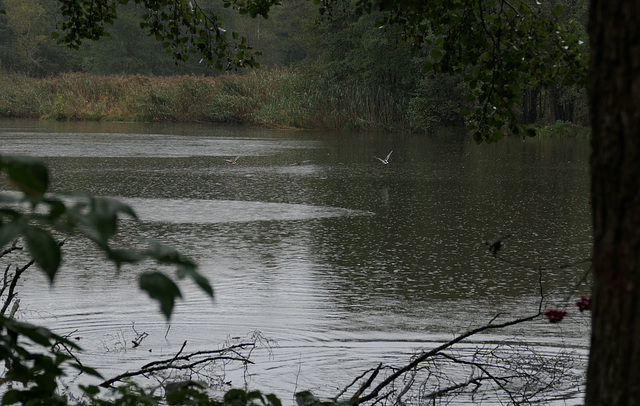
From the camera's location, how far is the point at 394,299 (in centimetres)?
649

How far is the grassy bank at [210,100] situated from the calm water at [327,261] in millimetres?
14682

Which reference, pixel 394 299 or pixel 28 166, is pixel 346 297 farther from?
pixel 28 166

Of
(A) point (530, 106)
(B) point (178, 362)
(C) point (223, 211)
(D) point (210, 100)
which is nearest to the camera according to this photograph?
(B) point (178, 362)

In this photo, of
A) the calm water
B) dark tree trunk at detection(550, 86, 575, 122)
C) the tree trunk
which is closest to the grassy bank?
dark tree trunk at detection(550, 86, 575, 122)

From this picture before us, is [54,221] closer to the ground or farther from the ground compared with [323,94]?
closer to the ground

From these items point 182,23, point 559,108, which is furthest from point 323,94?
point 182,23

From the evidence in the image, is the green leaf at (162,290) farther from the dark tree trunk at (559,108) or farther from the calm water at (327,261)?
the dark tree trunk at (559,108)

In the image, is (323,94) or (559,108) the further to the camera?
(323,94)

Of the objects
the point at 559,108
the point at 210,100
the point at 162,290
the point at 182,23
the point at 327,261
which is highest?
the point at 210,100

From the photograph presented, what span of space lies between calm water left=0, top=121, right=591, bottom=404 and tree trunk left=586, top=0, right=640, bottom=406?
1.40 ft

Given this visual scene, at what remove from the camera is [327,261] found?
7.95m

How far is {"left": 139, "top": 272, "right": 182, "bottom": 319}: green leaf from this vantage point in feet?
4.01

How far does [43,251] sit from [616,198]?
97cm

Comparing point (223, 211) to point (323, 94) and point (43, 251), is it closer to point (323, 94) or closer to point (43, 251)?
point (43, 251)
